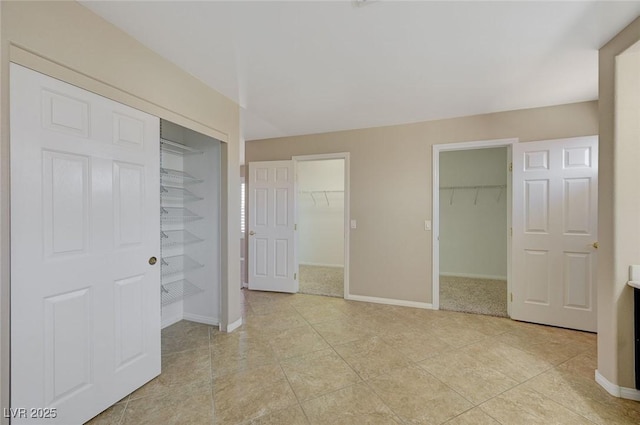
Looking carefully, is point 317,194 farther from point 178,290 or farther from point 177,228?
point 178,290

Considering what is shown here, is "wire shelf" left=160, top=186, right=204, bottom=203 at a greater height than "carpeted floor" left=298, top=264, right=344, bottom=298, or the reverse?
"wire shelf" left=160, top=186, right=204, bottom=203

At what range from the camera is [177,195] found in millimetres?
3031

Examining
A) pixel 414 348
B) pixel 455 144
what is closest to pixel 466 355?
pixel 414 348

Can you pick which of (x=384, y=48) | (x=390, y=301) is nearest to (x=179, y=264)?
(x=390, y=301)

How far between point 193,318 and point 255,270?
4.17ft

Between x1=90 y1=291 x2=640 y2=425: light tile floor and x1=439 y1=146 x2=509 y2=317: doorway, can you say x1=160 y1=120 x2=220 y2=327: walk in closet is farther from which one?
x1=439 y1=146 x2=509 y2=317: doorway

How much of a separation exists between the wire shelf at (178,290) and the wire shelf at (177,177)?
1.16 metres

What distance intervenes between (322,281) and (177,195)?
9.43ft

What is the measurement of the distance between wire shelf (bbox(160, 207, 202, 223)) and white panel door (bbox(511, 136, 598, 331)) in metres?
3.80

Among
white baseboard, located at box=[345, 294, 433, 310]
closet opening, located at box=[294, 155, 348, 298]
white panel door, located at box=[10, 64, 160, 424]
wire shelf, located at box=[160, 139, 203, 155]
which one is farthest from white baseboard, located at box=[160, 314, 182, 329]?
closet opening, located at box=[294, 155, 348, 298]

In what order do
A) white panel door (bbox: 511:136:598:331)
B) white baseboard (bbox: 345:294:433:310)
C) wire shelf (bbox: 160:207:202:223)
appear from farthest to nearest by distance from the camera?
white baseboard (bbox: 345:294:433:310), wire shelf (bbox: 160:207:202:223), white panel door (bbox: 511:136:598:331)

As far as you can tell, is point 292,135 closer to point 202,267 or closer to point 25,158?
point 202,267

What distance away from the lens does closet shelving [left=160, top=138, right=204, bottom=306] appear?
9.61ft

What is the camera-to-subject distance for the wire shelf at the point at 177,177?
2.86 metres
